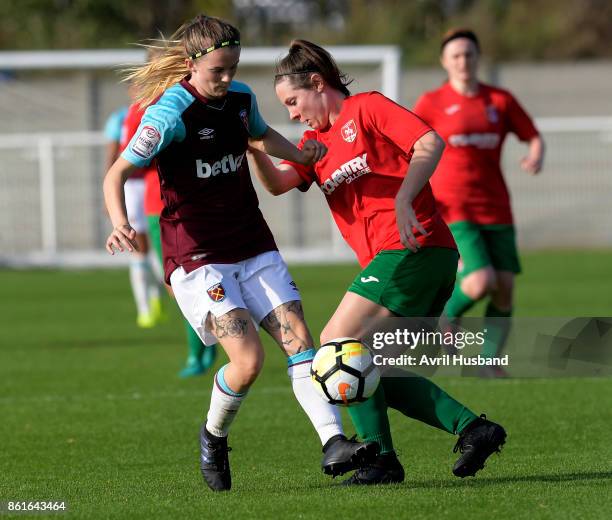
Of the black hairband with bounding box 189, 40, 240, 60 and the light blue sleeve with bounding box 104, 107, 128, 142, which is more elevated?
the black hairband with bounding box 189, 40, 240, 60

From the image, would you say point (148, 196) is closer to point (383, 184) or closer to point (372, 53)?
point (383, 184)

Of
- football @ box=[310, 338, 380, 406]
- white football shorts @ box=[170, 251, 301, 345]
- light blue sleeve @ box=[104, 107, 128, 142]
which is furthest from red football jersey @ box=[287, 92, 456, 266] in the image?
light blue sleeve @ box=[104, 107, 128, 142]

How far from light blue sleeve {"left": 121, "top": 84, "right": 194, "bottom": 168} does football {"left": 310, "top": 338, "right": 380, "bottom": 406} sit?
1.05m

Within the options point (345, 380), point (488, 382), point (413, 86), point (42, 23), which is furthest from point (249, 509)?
point (42, 23)

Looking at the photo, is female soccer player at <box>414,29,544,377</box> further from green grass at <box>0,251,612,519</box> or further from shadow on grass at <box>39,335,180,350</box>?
shadow on grass at <box>39,335,180,350</box>

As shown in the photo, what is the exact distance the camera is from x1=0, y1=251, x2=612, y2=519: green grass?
15.8 feet

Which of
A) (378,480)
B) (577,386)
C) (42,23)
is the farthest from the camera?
(42,23)

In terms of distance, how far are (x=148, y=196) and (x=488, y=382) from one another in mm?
2954

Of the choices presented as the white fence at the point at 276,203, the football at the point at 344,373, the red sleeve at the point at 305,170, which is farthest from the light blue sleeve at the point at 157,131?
the white fence at the point at 276,203

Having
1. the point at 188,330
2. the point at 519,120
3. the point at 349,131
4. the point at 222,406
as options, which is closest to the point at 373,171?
the point at 349,131

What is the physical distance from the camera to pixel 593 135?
2253cm

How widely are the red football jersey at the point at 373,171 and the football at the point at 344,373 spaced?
0.54m

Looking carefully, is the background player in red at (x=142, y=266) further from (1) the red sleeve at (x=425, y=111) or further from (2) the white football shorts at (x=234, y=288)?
(2) the white football shorts at (x=234, y=288)

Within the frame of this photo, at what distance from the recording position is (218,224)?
Result: 528 cm
